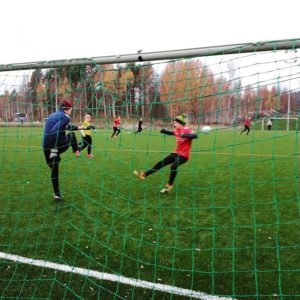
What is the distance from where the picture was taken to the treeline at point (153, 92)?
3.47m

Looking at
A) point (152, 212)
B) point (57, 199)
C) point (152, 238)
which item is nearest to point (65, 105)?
point (57, 199)

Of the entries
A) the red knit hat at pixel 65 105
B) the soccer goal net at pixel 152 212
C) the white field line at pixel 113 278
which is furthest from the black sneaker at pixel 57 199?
the white field line at pixel 113 278

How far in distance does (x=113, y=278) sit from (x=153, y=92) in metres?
2.13

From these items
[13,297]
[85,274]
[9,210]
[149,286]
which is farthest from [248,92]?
[9,210]

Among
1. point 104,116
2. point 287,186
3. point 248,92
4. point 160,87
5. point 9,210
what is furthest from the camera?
point 287,186

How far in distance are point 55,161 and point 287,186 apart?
4.74m

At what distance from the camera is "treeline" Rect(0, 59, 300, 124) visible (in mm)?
3473

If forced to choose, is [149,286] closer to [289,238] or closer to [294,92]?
[289,238]

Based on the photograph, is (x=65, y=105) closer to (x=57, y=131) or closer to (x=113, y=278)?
(x=57, y=131)

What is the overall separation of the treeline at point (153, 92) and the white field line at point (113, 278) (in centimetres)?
191

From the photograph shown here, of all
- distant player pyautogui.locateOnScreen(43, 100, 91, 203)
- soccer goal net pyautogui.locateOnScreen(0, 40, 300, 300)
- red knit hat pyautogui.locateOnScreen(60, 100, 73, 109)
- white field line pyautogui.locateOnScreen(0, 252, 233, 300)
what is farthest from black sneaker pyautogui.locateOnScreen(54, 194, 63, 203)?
white field line pyautogui.locateOnScreen(0, 252, 233, 300)

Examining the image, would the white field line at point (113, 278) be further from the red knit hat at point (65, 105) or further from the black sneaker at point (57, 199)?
the red knit hat at point (65, 105)

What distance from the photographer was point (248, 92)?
3518 millimetres

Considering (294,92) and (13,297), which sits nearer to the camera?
(13,297)
